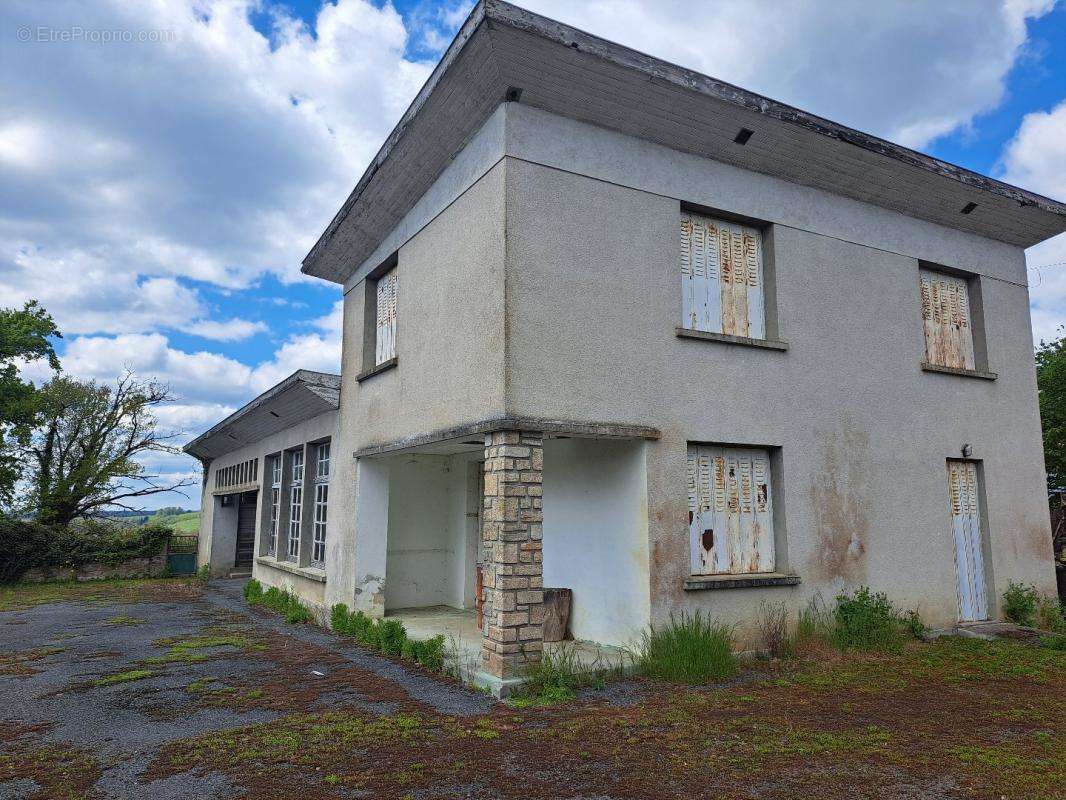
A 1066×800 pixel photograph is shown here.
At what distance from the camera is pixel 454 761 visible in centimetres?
478

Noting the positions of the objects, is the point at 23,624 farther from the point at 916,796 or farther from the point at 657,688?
the point at 916,796

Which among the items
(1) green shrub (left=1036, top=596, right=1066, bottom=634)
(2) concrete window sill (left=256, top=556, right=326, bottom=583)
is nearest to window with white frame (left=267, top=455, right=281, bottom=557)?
(2) concrete window sill (left=256, top=556, right=326, bottom=583)

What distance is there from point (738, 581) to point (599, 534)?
1521 millimetres

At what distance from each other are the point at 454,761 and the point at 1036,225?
36.1ft

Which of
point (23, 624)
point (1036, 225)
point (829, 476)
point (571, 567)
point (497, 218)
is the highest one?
point (1036, 225)

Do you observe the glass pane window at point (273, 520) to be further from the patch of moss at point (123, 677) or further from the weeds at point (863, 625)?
the weeds at point (863, 625)

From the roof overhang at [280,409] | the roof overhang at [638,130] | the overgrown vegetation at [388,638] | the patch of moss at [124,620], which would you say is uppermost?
the roof overhang at [638,130]

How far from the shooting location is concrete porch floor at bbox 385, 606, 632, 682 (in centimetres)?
691

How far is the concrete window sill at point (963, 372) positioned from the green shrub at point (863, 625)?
320 cm

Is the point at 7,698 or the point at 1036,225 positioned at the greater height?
the point at 1036,225

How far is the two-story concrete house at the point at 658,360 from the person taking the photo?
→ 7.04 metres

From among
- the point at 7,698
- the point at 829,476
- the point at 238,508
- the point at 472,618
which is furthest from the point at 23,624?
the point at 829,476

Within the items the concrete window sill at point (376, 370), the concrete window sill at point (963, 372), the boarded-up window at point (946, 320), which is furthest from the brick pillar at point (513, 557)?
the boarded-up window at point (946, 320)

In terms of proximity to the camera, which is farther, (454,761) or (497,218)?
(497,218)
